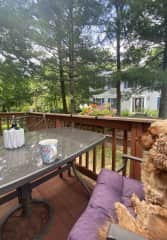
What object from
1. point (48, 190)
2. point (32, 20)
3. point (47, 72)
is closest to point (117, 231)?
point (48, 190)

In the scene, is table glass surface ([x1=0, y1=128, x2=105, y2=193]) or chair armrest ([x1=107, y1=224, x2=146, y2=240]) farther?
table glass surface ([x1=0, y1=128, x2=105, y2=193])

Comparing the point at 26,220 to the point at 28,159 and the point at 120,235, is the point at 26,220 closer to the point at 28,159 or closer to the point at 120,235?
the point at 28,159

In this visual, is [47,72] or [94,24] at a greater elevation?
[94,24]

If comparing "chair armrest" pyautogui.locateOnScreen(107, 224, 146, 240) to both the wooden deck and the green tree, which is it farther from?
the green tree

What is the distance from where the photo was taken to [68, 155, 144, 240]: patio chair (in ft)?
2.77

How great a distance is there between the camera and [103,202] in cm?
107

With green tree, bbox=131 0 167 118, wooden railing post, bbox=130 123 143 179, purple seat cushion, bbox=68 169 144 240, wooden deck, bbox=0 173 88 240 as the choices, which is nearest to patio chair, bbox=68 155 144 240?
purple seat cushion, bbox=68 169 144 240

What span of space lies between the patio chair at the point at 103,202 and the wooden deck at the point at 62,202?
50cm

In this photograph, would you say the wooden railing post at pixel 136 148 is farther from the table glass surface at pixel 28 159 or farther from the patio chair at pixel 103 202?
the table glass surface at pixel 28 159

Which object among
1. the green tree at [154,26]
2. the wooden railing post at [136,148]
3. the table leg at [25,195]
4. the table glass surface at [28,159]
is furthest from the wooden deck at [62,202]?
the green tree at [154,26]

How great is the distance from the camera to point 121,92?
6641 mm

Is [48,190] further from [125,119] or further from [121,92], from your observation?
[121,92]

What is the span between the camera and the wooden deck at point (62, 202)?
133cm

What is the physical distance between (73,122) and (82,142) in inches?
38.9
